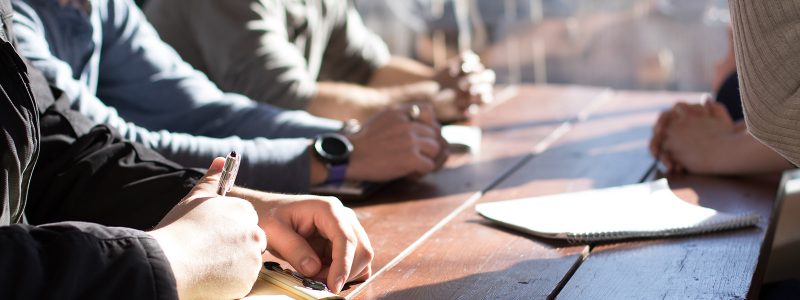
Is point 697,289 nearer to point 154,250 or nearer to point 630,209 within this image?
point 630,209

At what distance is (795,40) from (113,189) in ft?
2.73

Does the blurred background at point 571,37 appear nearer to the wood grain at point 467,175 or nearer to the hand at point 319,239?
the wood grain at point 467,175

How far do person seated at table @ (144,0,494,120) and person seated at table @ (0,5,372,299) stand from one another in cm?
91

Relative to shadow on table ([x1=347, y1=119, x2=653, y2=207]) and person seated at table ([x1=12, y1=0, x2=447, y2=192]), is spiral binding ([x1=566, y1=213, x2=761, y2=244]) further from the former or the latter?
person seated at table ([x1=12, y1=0, x2=447, y2=192])

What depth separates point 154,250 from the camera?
88cm

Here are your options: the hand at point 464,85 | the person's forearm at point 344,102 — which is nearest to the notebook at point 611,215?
the hand at point 464,85

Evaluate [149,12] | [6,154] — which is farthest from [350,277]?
[149,12]

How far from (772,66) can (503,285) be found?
36 centimetres

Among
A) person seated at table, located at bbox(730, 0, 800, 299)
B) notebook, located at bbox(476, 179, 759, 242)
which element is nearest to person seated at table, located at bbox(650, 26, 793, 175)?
notebook, located at bbox(476, 179, 759, 242)

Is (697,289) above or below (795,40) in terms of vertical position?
below

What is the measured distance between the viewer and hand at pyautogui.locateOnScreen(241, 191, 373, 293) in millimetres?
1059

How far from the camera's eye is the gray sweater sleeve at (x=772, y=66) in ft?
3.47

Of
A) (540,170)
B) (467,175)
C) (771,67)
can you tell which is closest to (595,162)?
(540,170)

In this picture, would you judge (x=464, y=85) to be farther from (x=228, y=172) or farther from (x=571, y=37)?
(x=571, y=37)
